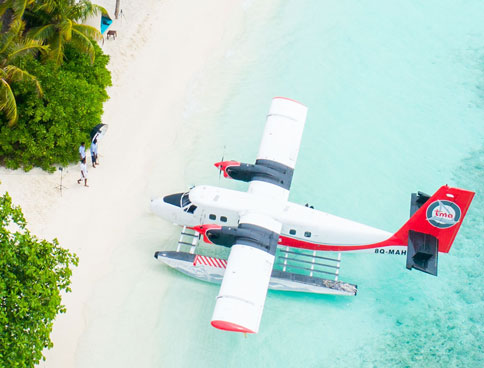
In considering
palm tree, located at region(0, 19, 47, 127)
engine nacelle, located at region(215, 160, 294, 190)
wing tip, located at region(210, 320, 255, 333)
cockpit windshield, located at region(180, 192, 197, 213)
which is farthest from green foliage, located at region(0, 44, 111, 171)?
wing tip, located at region(210, 320, 255, 333)

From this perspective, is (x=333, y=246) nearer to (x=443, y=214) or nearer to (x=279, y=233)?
(x=279, y=233)

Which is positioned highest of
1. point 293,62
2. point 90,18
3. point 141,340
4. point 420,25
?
point 420,25

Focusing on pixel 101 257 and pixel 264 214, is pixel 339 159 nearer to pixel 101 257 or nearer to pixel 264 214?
pixel 264 214

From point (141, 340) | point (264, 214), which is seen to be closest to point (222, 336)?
point (141, 340)

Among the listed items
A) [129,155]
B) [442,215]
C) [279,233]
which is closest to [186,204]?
[279,233]

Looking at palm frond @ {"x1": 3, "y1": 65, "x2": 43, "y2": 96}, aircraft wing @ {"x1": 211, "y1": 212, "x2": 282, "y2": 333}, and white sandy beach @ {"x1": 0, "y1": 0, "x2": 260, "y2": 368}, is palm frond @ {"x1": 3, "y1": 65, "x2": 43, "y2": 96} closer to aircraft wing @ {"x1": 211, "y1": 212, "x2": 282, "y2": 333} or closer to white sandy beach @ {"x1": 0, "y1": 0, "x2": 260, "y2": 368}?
white sandy beach @ {"x1": 0, "y1": 0, "x2": 260, "y2": 368}

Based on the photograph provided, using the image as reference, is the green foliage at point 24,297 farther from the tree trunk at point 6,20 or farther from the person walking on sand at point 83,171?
the tree trunk at point 6,20

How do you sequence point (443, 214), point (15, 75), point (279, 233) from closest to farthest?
point (443, 214) → point (279, 233) → point (15, 75)
